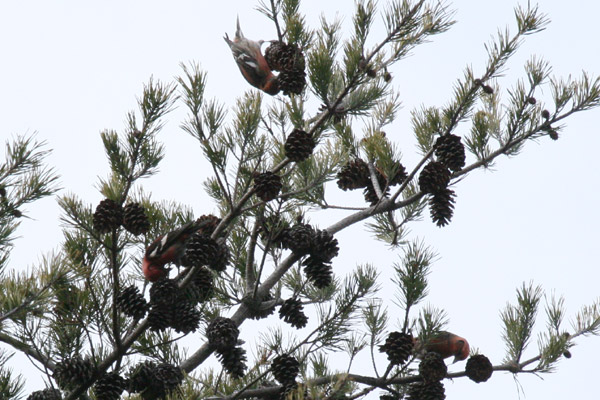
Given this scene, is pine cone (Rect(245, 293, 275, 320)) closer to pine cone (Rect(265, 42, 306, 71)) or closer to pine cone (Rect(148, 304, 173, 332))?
pine cone (Rect(148, 304, 173, 332))

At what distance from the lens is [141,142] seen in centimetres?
218

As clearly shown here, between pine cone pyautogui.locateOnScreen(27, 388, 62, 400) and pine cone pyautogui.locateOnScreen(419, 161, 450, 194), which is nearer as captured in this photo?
pine cone pyautogui.locateOnScreen(27, 388, 62, 400)

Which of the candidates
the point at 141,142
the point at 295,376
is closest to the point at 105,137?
the point at 141,142

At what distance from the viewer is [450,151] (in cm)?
236

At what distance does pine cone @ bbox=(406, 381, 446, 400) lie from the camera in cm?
225

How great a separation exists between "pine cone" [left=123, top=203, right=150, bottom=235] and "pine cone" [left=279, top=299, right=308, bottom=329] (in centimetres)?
55

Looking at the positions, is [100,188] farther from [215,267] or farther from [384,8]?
[384,8]

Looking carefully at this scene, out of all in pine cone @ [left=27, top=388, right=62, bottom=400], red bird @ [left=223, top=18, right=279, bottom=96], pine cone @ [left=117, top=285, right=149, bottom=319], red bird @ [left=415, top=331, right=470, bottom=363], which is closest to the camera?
pine cone @ [left=27, top=388, right=62, bottom=400]

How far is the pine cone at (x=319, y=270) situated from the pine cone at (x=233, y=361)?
0.33 metres

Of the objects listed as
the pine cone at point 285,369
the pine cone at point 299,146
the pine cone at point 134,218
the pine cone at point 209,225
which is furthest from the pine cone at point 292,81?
the pine cone at point 285,369

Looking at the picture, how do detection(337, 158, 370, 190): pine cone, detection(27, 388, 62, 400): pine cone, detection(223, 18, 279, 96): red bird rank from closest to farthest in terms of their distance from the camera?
detection(27, 388, 62, 400): pine cone < detection(337, 158, 370, 190): pine cone < detection(223, 18, 279, 96): red bird

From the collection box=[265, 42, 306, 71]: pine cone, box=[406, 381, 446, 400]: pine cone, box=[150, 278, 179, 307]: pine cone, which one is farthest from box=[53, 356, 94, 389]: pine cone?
box=[265, 42, 306, 71]: pine cone

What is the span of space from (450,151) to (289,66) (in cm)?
59

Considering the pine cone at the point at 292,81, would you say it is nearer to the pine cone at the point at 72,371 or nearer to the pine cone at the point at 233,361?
the pine cone at the point at 233,361
